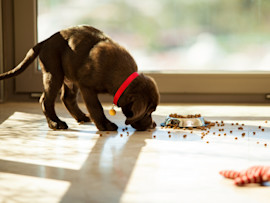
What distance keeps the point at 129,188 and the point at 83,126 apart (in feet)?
4.53

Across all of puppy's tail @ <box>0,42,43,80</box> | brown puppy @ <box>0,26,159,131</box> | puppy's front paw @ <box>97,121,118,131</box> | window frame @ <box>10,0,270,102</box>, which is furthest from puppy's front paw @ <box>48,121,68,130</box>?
window frame @ <box>10,0,270,102</box>

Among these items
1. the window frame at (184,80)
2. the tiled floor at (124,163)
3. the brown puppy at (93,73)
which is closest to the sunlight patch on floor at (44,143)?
the tiled floor at (124,163)

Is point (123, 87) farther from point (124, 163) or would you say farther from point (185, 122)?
point (124, 163)

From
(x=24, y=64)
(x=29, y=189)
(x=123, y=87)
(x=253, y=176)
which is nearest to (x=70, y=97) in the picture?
(x=24, y=64)

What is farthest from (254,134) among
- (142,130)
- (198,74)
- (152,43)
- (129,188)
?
(152,43)

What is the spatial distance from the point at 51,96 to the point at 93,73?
13.3 inches

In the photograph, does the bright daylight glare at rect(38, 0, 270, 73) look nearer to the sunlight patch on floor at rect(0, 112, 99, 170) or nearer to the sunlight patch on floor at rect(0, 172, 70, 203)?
the sunlight patch on floor at rect(0, 112, 99, 170)

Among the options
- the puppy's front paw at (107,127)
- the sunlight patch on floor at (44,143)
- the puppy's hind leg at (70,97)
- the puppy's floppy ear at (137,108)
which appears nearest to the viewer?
the sunlight patch on floor at (44,143)

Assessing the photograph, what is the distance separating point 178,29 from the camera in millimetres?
4402

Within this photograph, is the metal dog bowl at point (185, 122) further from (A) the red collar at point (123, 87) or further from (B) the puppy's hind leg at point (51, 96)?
(B) the puppy's hind leg at point (51, 96)

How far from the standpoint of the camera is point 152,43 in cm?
442

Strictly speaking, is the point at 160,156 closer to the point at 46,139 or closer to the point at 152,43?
the point at 46,139

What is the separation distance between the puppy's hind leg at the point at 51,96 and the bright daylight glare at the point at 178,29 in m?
1.65

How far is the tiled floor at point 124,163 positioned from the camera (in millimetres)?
1594
